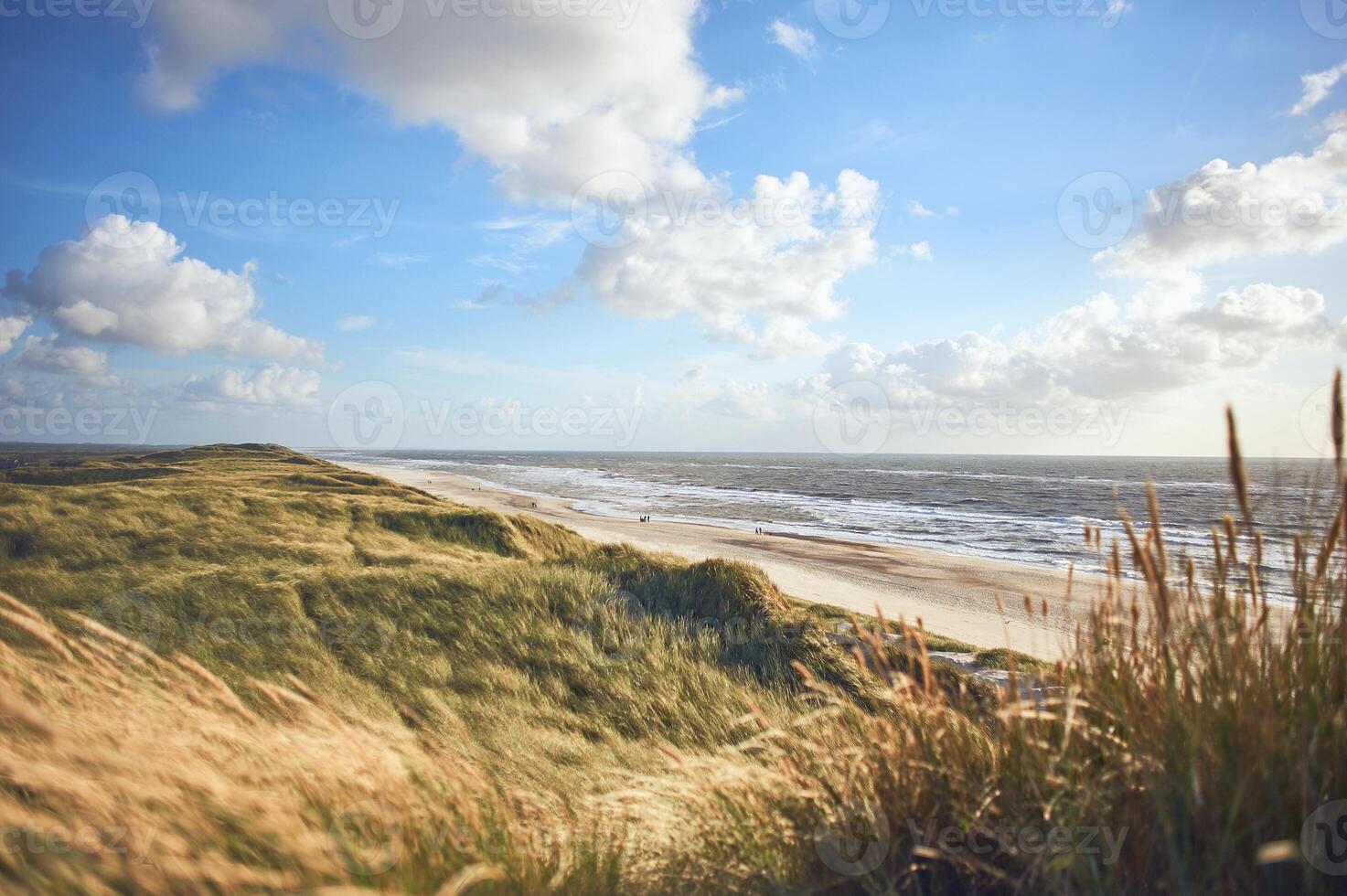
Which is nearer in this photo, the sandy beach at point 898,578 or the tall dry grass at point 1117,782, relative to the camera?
the tall dry grass at point 1117,782

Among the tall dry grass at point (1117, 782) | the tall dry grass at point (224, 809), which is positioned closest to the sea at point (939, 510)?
the tall dry grass at point (1117, 782)

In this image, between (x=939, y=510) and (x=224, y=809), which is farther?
(x=939, y=510)

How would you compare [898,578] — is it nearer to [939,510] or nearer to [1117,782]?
[1117,782]

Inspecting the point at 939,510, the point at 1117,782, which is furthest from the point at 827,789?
the point at 939,510

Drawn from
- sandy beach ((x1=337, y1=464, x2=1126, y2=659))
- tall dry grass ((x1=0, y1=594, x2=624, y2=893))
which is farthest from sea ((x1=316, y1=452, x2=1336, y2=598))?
tall dry grass ((x1=0, y1=594, x2=624, y2=893))

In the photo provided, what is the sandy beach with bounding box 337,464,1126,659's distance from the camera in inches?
714

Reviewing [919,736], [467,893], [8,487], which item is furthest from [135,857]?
[8,487]

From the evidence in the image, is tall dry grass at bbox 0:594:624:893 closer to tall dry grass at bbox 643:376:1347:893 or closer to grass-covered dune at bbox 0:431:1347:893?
grass-covered dune at bbox 0:431:1347:893

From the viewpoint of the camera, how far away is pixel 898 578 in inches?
986

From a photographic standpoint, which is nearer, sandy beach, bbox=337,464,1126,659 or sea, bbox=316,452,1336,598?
sandy beach, bbox=337,464,1126,659

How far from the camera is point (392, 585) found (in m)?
10.7

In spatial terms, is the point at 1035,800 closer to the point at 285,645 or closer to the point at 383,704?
the point at 383,704

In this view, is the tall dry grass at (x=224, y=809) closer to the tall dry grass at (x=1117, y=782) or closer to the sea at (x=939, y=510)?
the tall dry grass at (x=1117, y=782)

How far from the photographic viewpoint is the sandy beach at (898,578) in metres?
18.1
